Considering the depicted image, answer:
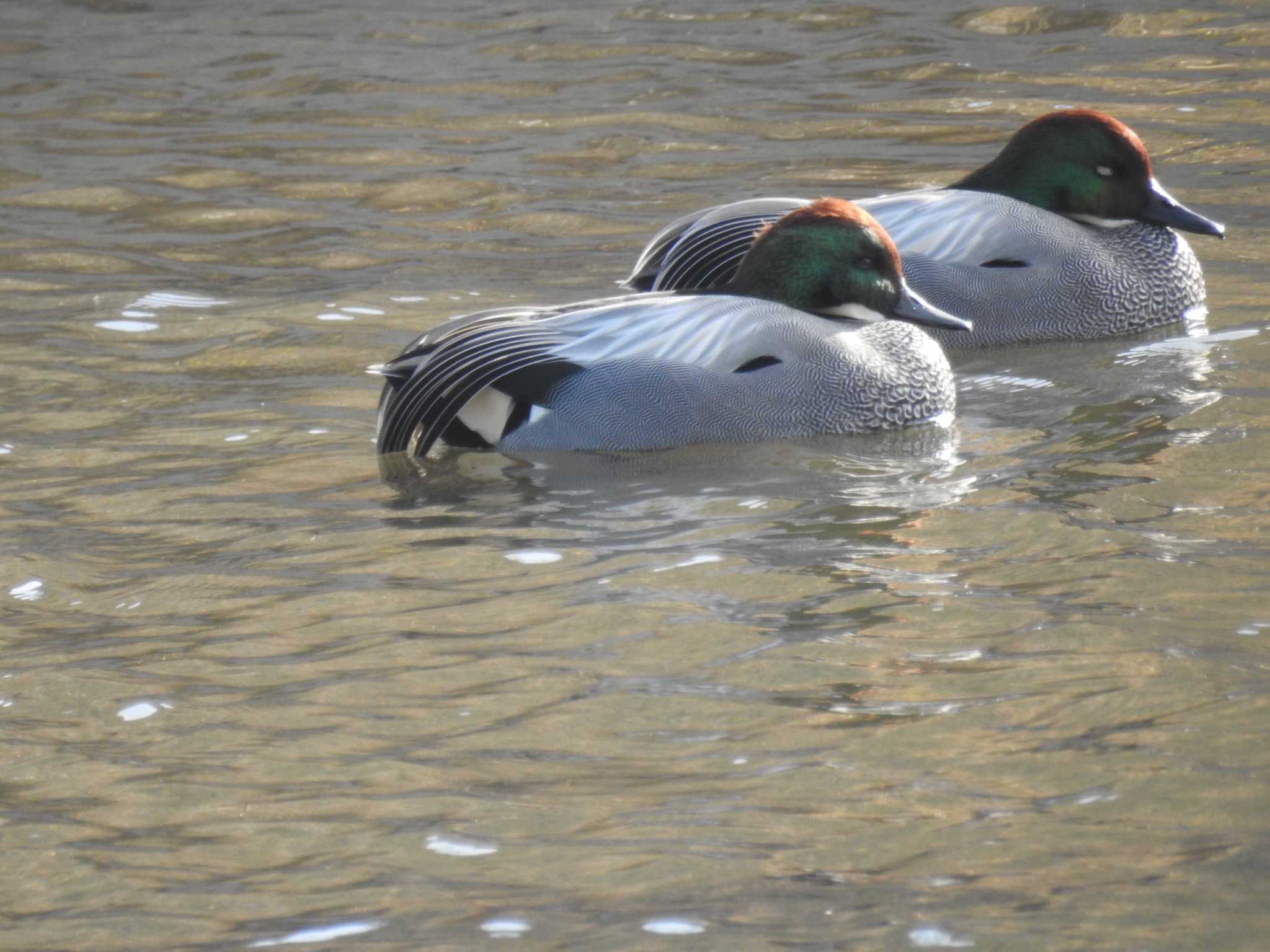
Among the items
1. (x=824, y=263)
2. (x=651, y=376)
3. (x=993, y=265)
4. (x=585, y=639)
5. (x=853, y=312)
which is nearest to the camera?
(x=585, y=639)

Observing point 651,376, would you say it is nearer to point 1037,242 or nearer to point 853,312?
point 853,312

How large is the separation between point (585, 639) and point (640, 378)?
1756 mm

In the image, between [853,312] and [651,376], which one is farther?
[853,312]

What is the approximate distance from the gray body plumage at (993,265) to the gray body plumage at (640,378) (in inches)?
49.5

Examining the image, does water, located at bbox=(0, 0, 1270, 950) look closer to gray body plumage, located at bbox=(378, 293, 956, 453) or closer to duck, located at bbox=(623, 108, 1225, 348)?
gray body plumage, located at bbox=(378, 293, 956, 453)

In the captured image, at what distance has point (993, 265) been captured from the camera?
25.7ft

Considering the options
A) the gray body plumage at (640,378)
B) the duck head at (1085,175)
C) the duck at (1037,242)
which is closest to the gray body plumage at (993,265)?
the duck at (1037,242)

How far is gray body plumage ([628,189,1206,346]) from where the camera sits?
770cm

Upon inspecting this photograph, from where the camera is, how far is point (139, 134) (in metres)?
12.9

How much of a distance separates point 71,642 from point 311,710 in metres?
0.86

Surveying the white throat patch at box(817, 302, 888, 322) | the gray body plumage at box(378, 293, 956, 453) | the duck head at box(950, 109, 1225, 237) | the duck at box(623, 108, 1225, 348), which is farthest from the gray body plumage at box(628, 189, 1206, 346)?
the gray body plumage at box(378, 293, 956, 453)

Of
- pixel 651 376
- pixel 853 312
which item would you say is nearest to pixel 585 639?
pixel 651 376

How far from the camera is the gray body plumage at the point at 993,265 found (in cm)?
770

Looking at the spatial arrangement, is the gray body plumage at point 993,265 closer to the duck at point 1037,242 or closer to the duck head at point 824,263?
the duck at point 1037,242
